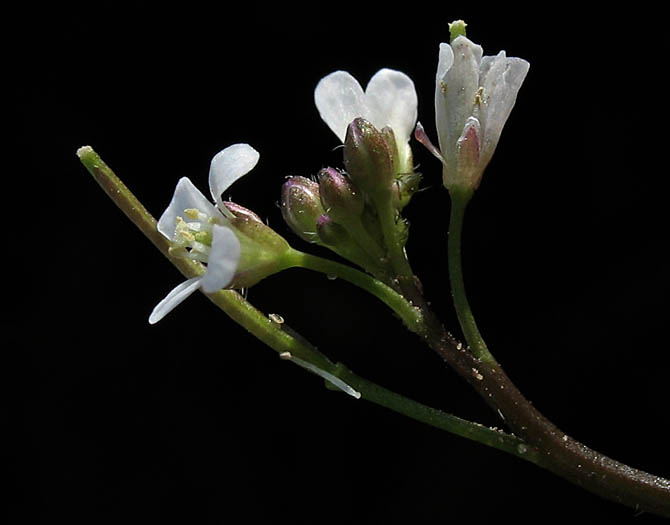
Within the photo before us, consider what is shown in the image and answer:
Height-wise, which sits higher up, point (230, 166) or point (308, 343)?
point (230, 166)

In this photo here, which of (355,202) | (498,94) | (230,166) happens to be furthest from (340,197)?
(498,94)

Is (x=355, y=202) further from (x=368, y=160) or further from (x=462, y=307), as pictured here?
(x=462, y=307)

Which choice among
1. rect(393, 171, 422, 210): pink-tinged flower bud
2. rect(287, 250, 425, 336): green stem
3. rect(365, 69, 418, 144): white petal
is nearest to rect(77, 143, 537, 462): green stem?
rect(287, 250, 425, 336): green stem

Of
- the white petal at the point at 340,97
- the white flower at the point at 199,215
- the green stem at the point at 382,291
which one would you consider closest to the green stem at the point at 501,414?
the green stem at the point at 382,291

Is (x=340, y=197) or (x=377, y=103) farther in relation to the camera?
(x=377, y=103)

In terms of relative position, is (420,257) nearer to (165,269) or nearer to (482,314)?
(482,314)
